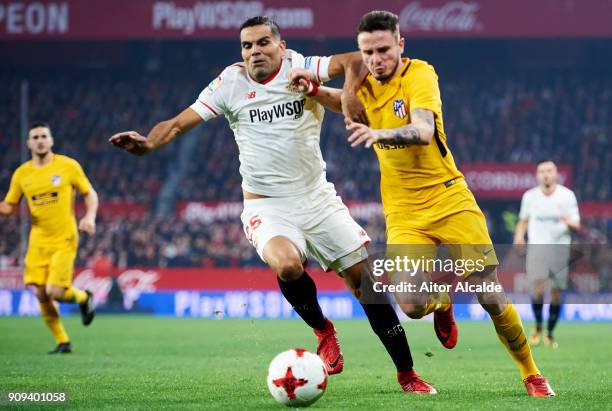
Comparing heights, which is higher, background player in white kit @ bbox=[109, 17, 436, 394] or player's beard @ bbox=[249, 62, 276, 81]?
player's beard @ bbox=[249, 62, 276, 81]

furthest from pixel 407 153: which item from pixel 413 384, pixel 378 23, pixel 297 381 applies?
pixel 297 381

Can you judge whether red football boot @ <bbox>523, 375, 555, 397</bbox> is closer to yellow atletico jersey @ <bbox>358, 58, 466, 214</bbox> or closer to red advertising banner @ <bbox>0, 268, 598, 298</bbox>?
yellow atletico jersey @ <bbox>358, 58, 466, 214</bbox>

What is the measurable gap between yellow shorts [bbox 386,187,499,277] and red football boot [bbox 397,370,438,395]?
2.65 ft

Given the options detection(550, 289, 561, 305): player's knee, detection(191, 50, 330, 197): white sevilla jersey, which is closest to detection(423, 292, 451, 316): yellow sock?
detection(191, 50, 330, 197): white sevilla jersey

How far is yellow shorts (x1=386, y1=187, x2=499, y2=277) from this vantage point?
671cm

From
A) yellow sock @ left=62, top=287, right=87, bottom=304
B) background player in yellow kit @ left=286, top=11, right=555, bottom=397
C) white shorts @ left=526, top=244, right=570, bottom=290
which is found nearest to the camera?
background player in yellow kit @ left=286, top=11, right=555, bottom=397

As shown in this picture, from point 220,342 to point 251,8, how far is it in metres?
17.1

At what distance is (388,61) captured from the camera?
21.0 feet

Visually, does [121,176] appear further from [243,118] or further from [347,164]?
[243,118]

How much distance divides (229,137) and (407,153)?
82.8 ft

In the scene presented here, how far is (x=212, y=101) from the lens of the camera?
7.16 meters

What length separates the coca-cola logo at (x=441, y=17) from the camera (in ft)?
94.6

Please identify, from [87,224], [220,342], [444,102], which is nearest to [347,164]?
[444,102]

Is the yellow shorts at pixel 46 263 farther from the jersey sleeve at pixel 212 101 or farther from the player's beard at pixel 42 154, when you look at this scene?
the jersey sleeve at pixel 212 101
